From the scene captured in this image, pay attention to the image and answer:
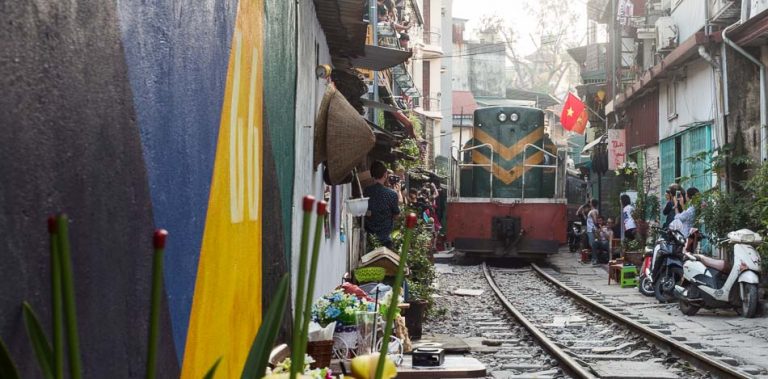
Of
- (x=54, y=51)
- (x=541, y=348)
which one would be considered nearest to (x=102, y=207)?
(x=54, y=51)

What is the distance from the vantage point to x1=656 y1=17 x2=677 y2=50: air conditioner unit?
2144 centimetres

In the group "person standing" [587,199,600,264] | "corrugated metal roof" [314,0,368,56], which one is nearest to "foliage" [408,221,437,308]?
"corrugated metal roof" [314,0,368,56]

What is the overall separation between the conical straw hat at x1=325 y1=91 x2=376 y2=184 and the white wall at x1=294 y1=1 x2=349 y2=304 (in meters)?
0.22

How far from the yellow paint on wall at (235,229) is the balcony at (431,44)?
134 ft

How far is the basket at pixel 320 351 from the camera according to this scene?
5.90 m

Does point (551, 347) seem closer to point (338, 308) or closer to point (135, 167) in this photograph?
point (338, 308)

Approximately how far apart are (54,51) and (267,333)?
83cm

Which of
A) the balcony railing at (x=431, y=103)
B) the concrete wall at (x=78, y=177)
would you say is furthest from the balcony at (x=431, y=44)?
the concrete wall at (x=78, y=177)

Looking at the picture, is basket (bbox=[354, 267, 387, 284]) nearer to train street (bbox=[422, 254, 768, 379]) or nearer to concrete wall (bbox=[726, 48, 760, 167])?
train street (bbox=[422, 254, 768, 379])

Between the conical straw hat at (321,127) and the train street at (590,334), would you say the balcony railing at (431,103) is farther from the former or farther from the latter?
the conical straw hat at (321,127)

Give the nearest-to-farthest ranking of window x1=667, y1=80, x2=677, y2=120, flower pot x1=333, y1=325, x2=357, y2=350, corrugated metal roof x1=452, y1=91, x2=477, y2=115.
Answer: flower pot x1=333, y1=325, x2=357, y2=350 → window x1=667, y1=80, x2=677, y2=120 → corrugated metal roof x1=452, y1=91, x2=477, y2=115

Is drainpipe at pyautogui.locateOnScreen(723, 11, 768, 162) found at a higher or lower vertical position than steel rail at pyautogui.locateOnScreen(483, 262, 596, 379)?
higher

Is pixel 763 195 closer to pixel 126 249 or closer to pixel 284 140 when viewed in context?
pixel 284 140

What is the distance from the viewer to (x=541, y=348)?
10.2 m
